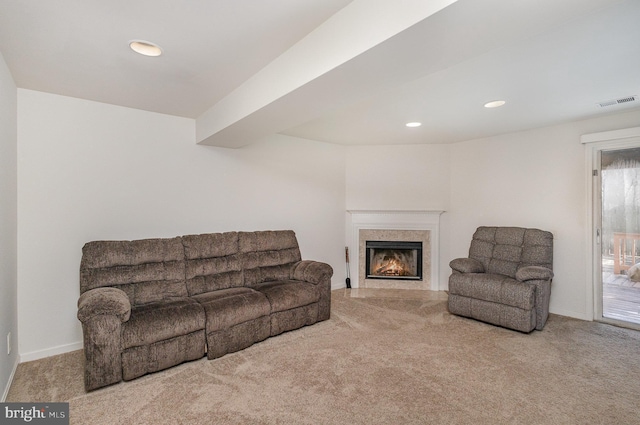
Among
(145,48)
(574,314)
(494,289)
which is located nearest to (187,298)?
(145,48)

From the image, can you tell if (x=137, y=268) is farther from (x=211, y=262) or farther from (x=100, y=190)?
(x=100, y=190)

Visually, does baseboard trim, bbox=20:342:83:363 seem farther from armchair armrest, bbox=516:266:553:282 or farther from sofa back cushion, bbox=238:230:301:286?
armchair armrest, bbox=516:266:553:282

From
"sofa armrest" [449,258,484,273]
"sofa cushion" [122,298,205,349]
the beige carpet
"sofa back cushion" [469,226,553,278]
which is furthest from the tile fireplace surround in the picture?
"sofa cushion" [122,298,205,349]

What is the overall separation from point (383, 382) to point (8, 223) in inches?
120

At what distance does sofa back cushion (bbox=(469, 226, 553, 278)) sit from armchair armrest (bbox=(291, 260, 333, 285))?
6.79 ft

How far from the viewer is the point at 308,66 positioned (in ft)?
6.65

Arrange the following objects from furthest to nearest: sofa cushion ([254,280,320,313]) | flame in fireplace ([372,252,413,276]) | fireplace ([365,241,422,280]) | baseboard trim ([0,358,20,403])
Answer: flame in fireplace ([372,252,413,276]), fireplace ([365,241,422,280]), sofa cushion ([254,280,320,313]), baseboard trim ([0,358,20,403])

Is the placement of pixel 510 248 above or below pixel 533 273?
above

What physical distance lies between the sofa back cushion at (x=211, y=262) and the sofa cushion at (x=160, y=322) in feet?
1.44

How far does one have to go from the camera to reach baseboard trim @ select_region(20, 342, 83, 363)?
2.80 m

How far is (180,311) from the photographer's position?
2684 millimetres

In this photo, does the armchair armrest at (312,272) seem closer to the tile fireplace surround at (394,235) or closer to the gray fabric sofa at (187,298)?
the gray fabric sofa at (187,298)

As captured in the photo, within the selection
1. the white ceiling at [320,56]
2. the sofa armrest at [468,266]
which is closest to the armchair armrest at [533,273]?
the sofa armrest at [468,266]

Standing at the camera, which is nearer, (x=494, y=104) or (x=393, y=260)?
(x=494, y=104)
